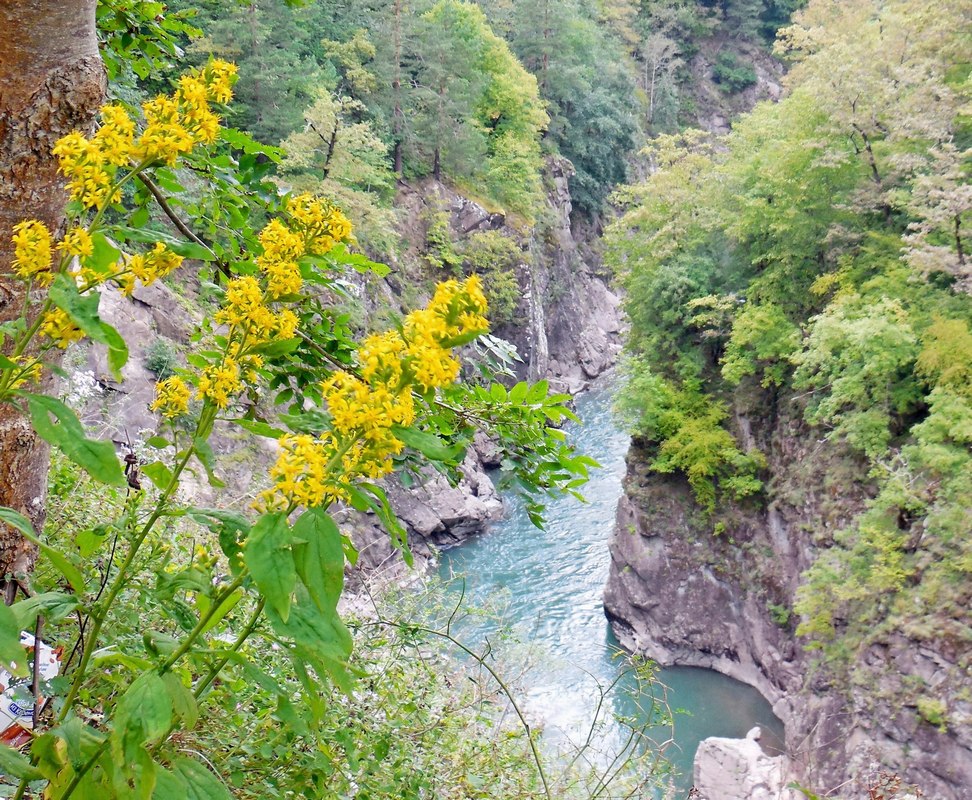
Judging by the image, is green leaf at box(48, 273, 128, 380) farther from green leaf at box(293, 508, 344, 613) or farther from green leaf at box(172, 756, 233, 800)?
green leaf at box(172, 756, 233, 800)

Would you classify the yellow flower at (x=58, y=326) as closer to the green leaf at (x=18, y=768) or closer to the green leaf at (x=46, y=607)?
the green leaf at (x=46, y=607)

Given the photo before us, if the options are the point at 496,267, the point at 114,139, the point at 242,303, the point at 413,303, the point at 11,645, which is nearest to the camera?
the point at 11,645

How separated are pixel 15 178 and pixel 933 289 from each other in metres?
12.4

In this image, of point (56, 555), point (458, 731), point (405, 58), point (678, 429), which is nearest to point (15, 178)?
point (56, 555)

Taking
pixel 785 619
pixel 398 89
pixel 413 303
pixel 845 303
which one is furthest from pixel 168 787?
pixel 398 89

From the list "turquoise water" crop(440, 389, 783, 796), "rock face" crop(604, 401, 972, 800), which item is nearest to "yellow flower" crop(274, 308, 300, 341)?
"turquoise water" crop(440, 389, 783, 796)

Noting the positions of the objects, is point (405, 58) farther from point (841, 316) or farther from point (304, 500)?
point (304, 500)

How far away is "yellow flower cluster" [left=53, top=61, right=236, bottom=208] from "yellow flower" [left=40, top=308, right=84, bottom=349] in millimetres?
178

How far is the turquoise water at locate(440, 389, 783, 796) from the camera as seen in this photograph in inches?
397

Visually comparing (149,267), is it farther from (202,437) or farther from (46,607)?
(46,607)

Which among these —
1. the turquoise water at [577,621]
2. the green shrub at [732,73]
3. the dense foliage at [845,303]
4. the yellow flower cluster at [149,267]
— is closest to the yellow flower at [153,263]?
the yellow flower cluster at [149,267]

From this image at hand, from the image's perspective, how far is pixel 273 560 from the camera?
2.93 ft

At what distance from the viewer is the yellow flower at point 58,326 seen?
107cm

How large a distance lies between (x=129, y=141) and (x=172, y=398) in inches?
19.3
